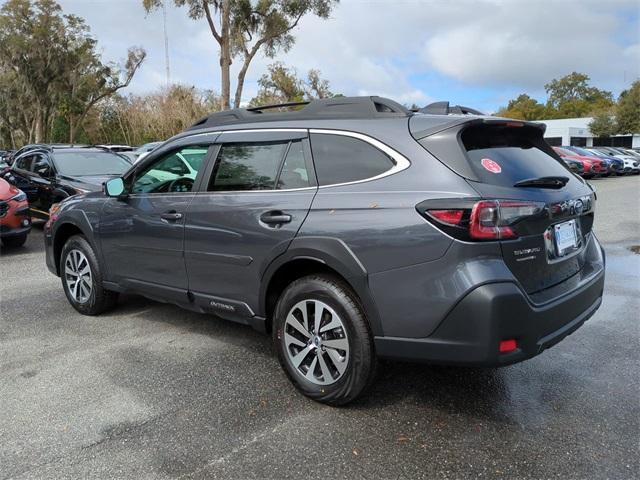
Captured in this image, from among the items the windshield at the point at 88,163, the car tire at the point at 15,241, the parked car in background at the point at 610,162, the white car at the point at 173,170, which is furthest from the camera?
the parked car in background at the point at 610,162

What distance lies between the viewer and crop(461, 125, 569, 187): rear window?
9.39 ft

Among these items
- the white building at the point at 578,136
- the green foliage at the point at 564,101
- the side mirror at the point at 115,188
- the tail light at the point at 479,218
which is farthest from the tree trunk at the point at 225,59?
the green foliage at the point at 564,101

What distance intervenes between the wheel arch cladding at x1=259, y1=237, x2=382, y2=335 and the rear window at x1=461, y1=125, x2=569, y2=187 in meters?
0.85

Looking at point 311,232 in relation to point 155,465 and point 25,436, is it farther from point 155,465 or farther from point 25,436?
point 25,436

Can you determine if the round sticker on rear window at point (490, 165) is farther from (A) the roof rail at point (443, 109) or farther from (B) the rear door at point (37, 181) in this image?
(B) the rear door at point (37, 181)

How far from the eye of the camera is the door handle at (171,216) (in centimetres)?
396

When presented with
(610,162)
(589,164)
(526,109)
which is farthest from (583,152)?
(526,109)

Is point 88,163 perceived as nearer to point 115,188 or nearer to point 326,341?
point 115,188

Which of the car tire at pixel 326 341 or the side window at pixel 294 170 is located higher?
the side window at pixel 294 170

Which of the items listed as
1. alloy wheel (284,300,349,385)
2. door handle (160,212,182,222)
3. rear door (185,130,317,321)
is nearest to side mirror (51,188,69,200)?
door handle (160,212,182,222)

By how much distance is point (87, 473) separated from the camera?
261cm

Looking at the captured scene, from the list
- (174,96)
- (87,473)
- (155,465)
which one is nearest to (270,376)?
(155,465)

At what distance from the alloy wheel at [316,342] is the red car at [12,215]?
660 centimetres

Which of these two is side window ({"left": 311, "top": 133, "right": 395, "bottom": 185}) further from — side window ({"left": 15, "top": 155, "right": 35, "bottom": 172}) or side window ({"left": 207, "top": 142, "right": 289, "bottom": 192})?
side window ({"left": 15, "top": 155, "right": 35, "bottom": 172})
